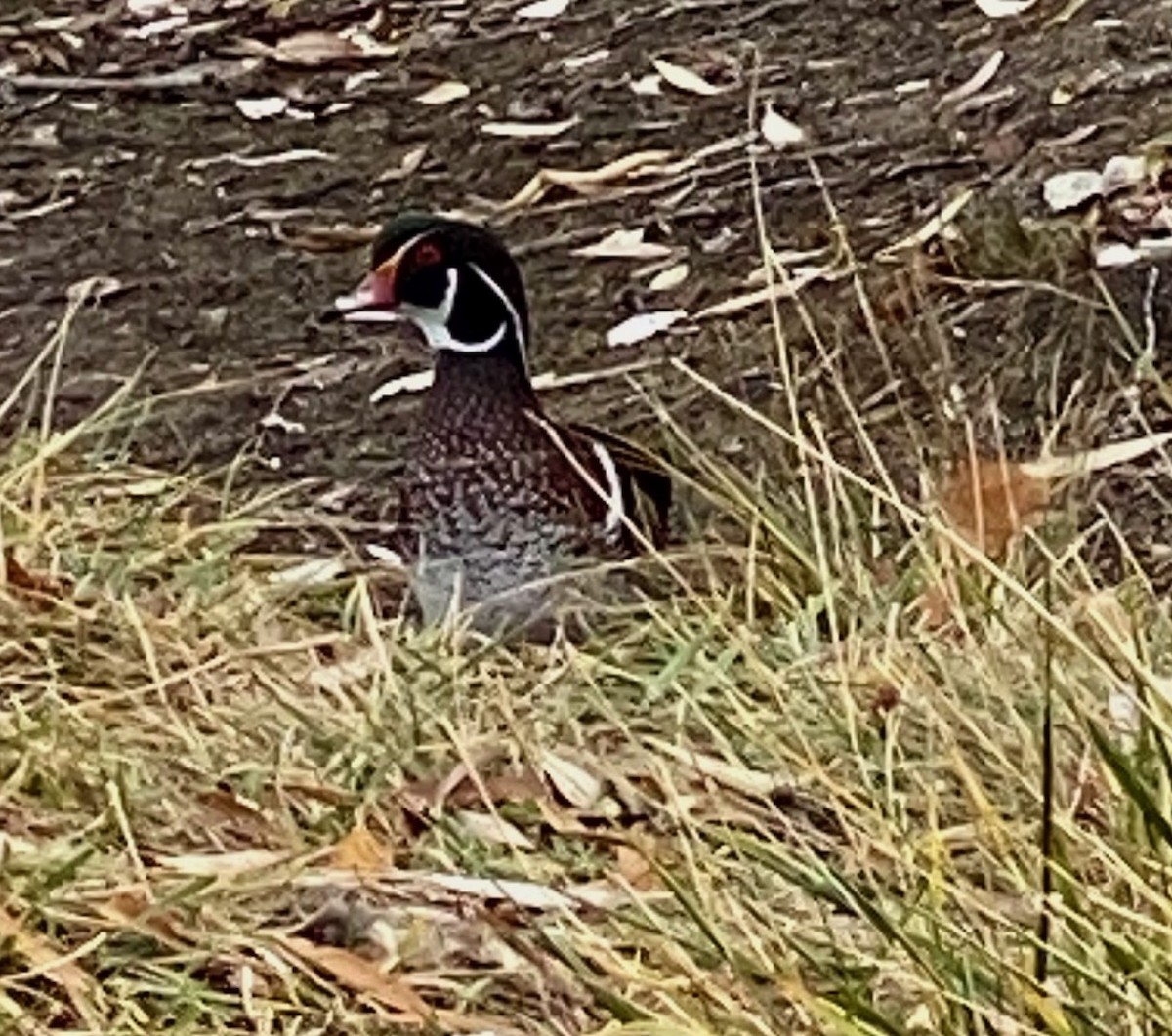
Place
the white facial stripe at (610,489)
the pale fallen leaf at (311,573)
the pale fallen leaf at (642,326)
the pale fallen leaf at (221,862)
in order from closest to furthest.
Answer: the pale fallen leaf at (221,862), the white facial stripe at (610,489), the pale fallen leaf at (311,573), the pale fallen leaf at (642,326)

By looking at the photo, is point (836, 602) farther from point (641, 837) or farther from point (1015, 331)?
point (1015, 331)

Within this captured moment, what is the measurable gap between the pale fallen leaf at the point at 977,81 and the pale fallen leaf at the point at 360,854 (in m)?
3.72

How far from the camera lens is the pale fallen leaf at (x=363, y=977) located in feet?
10.7

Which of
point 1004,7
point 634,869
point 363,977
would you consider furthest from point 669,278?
point 363,977

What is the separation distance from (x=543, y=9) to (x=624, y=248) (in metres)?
1.56

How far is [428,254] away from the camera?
491cm

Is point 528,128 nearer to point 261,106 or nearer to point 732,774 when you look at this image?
point 261,106

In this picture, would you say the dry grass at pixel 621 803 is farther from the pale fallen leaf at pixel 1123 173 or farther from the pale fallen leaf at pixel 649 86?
the pale fallen leaf at pixel 649 86

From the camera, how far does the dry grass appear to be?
3037mm

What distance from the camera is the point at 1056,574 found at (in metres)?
3.51

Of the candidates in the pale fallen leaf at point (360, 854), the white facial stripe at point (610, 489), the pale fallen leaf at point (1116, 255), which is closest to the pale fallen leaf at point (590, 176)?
the pale fallen leaf at point (1116, 255)

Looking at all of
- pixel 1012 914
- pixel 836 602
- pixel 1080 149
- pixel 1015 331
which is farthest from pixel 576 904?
pixel 1080 149

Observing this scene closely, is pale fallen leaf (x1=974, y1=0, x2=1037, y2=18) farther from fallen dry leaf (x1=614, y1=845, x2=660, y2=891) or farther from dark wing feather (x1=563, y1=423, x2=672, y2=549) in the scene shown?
fallen dry leaf (x1=614, y1=845, x2=660, y2=891)

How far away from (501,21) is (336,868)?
15.9 feet
